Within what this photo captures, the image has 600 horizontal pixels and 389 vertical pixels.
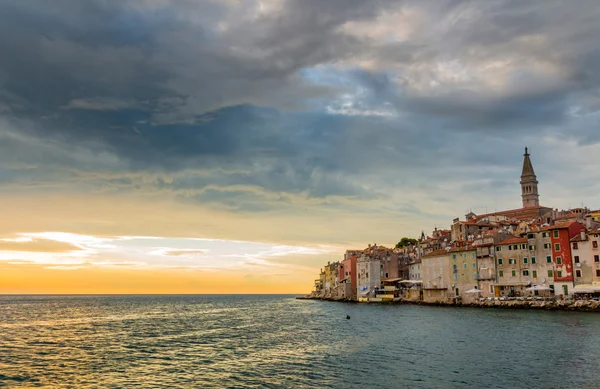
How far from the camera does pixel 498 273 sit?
335 feet

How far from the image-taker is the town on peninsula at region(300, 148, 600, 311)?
289ft

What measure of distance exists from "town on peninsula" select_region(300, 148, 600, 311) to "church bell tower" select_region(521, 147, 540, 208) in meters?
24.2

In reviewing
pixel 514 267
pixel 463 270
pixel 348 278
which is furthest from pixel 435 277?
pixel 348 278

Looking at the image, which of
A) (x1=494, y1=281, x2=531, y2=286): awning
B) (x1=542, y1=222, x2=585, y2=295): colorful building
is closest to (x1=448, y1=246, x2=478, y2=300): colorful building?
(x1=494, y1=281, x2=531, y2=286): awning

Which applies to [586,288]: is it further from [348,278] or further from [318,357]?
[348,278]

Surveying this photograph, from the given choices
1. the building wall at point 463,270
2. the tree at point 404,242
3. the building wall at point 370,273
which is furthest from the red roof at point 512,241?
the tree at point 404,242

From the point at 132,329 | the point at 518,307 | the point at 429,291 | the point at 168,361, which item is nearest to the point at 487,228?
the point at 429,291

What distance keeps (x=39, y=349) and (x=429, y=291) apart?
91.6 m

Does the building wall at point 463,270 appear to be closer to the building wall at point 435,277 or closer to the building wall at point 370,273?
the building wall at point 435,277

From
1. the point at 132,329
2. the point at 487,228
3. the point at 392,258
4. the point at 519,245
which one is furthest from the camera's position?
the point at 392,258

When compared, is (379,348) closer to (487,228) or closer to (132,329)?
(132,329)

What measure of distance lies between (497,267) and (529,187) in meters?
80.6

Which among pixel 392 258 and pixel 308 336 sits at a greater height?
pixel 392 258

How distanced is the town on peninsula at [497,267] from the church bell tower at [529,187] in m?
24.2
